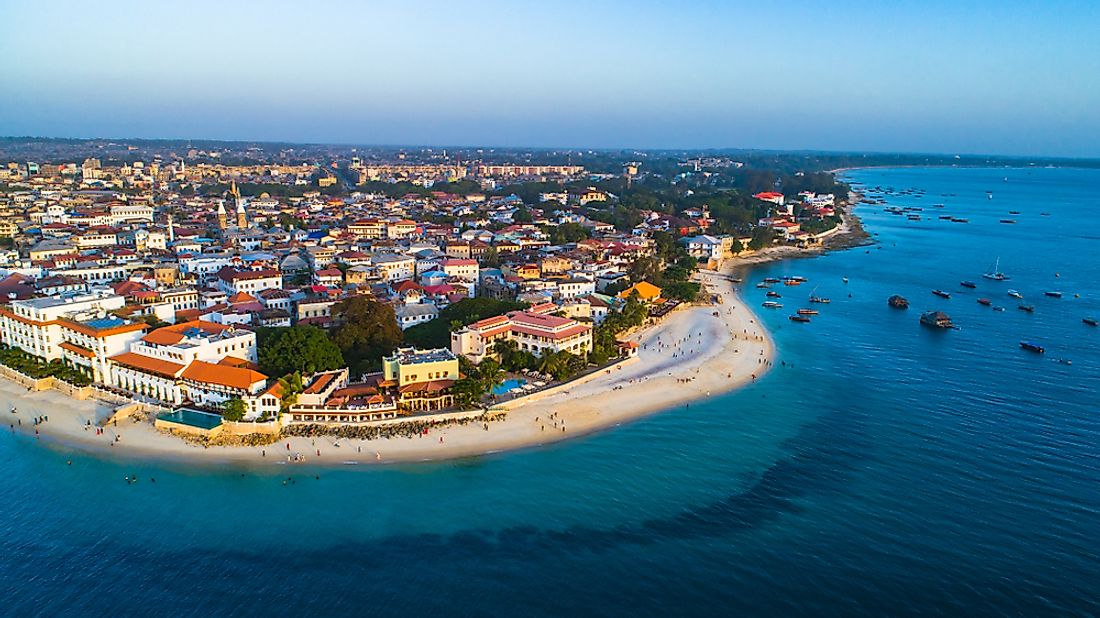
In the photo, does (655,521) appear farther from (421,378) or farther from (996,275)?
(996,275)

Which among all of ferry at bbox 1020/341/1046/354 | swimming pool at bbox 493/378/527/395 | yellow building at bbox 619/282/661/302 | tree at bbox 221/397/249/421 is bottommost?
swimming pool at bbox 493/378/527/395

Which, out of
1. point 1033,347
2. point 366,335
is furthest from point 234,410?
point 1033,347

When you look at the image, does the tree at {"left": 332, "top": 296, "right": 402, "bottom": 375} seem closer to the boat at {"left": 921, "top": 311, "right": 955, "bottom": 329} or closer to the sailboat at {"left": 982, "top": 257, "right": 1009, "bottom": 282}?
the boat at {"left": 921, "top": 311, "right": 955, "bottom": 329}

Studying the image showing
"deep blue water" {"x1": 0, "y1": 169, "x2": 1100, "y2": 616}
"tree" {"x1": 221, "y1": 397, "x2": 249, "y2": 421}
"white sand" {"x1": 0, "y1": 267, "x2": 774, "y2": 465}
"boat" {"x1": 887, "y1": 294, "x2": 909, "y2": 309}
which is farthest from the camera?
"boat" {"x1": 887, "y1": 294, "x2": 909, "y2": 309}

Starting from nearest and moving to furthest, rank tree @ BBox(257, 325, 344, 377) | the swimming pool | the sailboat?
tree @ BBox(257, 325, 344, 377), the swimming pool, the sailboat

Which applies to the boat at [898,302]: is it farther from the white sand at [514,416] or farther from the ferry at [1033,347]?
the white sand at [514,416]

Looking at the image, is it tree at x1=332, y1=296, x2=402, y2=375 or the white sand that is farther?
tree at x1=332, y1=296, x2=402, y2=375

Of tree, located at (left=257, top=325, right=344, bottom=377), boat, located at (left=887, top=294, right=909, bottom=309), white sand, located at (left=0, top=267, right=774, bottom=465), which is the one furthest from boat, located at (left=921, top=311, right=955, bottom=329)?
tree, located at (left=257, top=325, right=344, bottom=377)
